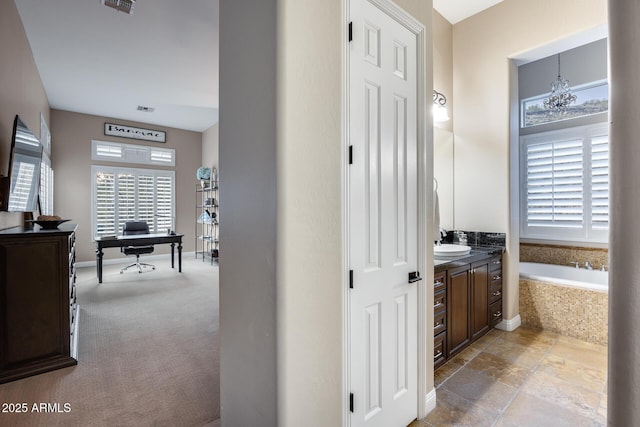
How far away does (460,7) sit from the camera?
11.2 feet

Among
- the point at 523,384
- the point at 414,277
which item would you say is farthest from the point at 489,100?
the point at 523,384

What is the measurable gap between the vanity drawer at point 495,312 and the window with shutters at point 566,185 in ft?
5.14

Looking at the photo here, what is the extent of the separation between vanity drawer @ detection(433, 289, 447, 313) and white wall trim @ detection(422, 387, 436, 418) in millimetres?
568

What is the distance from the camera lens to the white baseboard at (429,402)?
6.41 feet

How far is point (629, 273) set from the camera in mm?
490

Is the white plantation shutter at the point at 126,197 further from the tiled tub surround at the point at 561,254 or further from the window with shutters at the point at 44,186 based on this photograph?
the tiled tub surround at the point at 561,254

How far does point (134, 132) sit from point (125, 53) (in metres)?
3.56

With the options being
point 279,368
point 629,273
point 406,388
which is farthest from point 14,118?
point 629,273

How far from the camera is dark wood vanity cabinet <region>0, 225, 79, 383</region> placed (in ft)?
7.57

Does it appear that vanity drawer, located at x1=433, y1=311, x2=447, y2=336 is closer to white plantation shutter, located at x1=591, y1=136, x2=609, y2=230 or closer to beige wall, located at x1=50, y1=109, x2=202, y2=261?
white plantation shutter, located at x1=591, y1=136, x2=609, y2=230

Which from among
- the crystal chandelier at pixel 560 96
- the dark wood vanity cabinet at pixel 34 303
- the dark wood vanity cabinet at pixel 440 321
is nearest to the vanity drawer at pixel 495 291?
the dark wood vanity cabinet at pixel 440 321

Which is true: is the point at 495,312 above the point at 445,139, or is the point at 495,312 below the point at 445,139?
below

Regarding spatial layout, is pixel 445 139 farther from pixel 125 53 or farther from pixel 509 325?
pixel 125 53

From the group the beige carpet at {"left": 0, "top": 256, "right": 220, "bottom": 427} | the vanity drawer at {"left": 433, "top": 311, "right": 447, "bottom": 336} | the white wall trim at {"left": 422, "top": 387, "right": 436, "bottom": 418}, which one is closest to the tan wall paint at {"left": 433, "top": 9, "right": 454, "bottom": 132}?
the vanity drawer at {"left": 433, "top": 311, "right": 447, "bottom": 336}
